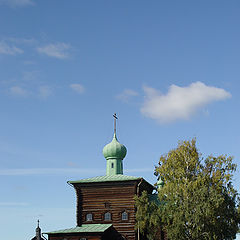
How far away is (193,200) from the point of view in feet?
115

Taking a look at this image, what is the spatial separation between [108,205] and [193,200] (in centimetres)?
973

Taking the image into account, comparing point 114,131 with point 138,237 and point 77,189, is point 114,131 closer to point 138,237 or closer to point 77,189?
point 77,189

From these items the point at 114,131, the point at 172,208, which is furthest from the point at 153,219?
the point at 114,131

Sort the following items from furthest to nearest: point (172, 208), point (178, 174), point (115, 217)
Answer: point (115, 217) → point (178, 174) → point (172, 208)

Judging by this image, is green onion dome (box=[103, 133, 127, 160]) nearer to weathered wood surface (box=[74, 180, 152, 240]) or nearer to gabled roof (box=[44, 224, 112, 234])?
weathered wood surface (box=[74, 180, 152, 240])

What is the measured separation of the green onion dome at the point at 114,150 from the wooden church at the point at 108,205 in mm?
2502

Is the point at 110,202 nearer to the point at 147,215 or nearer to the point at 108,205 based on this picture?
the point at 108,205

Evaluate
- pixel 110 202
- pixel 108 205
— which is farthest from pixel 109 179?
pixel 108 205

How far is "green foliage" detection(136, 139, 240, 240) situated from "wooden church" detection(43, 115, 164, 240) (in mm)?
2747

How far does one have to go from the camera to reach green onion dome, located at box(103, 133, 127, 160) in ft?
150

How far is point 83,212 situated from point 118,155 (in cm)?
683

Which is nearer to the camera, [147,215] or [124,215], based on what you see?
[147,215]

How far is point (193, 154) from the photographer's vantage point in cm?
3888

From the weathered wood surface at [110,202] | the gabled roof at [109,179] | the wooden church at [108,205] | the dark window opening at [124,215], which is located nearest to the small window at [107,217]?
the wooden church at [108,205]
